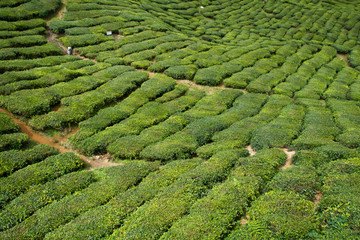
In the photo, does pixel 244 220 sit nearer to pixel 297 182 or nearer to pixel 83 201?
pixel 297 182

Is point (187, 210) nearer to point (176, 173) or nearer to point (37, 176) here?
point (176, 173)

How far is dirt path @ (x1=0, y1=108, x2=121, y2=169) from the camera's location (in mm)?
14009

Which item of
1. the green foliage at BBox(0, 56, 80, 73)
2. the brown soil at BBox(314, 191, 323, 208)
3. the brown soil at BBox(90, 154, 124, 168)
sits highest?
the green foliage at BBox(0, 56, 80, 73)

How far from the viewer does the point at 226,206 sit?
9.88 m

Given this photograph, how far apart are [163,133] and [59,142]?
19.8 feet

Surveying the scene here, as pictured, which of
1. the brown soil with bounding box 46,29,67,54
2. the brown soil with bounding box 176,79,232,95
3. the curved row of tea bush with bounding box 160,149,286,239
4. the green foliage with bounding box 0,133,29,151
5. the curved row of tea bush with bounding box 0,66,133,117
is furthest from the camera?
the brown soil with bounding box 46,29,67,54

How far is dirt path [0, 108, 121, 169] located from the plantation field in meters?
0.06

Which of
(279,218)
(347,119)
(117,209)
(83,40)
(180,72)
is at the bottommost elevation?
(117,209)

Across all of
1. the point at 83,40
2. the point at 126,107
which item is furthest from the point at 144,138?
the point at 83,40

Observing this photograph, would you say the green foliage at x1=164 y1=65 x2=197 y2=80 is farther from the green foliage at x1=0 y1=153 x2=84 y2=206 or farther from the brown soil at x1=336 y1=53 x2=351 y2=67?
the brown soil at x1=336 y1=53 x2=351 y2=67

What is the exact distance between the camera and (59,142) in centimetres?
1498

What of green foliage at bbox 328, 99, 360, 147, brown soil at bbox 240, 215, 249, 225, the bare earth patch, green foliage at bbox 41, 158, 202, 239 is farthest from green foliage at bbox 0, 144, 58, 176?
green foliage at bbox 328, 99, 360, 147

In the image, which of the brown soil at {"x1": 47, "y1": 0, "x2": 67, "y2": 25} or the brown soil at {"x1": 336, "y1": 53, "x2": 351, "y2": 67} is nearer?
the brown soil at {"x1": 47, "y1": 0, "x2": 67, "y2": 25}

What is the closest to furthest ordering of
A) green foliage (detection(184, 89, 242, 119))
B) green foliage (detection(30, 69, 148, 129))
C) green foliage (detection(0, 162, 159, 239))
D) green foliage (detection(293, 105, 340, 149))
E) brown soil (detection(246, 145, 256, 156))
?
green foliage (detection(0, 162, 159, 239)), green foliage (detection(293, 105, 340, 149)), brown soil (detection(246, 145, 256, 156)), green foliage (detection(30, 69, 148, 129)), green foliage (detection(184, 89, 242, 119))
